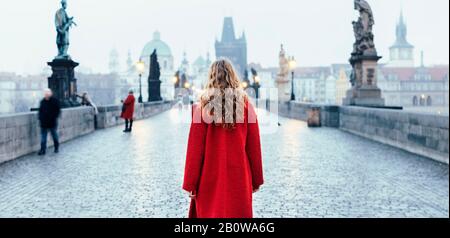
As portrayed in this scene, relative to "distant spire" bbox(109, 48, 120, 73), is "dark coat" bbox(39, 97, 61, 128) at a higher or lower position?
lower

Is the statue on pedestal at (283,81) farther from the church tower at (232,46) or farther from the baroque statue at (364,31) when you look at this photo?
the church tower at (232,46)

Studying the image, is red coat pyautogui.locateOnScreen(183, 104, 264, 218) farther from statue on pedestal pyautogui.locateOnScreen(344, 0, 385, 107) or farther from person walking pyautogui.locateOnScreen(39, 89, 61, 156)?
statue on pedestal pyautogui.locateOnScreen(344, 0, 385, 107)

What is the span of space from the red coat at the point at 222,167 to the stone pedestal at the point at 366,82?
63.3ft

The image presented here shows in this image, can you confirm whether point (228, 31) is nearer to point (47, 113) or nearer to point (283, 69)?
point (283, 69)

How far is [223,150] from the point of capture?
4.19 m

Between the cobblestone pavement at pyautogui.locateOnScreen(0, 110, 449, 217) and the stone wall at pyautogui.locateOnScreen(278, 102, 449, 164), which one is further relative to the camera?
the stone wall at pyautogui.locateOnScreen(278, 102, 449, 164)

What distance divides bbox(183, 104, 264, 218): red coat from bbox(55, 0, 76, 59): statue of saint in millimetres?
16619

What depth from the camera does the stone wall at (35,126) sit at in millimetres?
11988

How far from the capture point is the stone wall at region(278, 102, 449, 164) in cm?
1162

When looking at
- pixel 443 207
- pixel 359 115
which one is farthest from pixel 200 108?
pixel 359 115

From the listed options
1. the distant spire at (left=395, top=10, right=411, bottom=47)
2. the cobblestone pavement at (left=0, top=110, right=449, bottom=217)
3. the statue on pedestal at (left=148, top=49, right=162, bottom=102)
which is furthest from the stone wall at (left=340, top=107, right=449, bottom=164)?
the distant spire at (left=395, top=10, right=411, bottom=47)

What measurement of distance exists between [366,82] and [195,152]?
19.8 m

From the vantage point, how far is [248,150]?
14.2ft

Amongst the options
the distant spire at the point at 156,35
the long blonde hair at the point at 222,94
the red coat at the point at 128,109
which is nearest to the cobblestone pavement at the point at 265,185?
the long blonde hair at the point at 222,94
